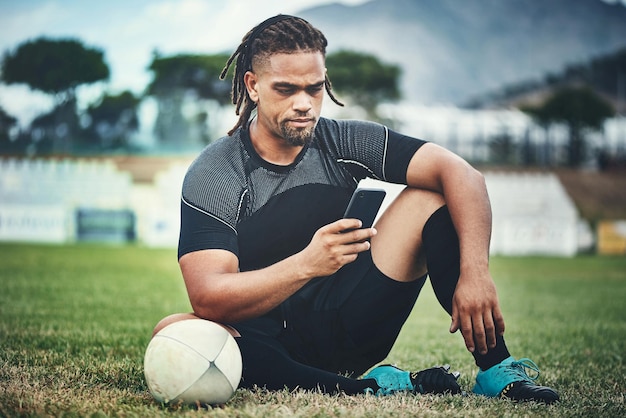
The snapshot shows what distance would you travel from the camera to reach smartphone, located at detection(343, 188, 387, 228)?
3193 millimetres

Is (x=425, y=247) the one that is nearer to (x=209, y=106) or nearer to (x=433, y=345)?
(x=433, y=345)

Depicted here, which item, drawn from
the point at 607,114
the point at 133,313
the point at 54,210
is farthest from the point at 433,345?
the point at 607,114

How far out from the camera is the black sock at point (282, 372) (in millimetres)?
3398

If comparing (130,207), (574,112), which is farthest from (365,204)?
(574,112)

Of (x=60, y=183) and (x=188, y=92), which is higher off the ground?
(x=188, y=92)

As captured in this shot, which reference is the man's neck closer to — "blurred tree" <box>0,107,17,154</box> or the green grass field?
the green grass field

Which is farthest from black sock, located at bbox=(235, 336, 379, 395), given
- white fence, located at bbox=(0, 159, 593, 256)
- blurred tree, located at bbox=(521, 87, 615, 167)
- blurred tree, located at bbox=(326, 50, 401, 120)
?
blurred tree, located at bbox=(326, 50, 401, 120)

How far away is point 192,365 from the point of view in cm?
309

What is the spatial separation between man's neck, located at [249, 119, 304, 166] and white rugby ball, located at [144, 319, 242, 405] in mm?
862

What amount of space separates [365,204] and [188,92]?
51.7 metres

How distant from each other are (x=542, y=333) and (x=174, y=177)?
1020 inches

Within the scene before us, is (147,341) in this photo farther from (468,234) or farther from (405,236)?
(468,234)

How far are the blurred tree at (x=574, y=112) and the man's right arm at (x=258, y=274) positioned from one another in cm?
5375

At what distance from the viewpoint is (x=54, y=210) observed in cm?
2517
